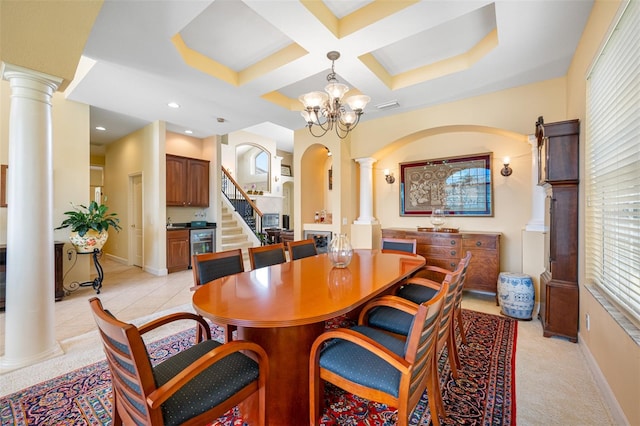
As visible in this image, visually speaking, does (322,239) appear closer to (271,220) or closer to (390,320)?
(390,320)

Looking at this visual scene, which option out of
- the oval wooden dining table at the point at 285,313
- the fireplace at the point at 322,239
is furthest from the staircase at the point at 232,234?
the oval wooden dining table at the point at 285,313

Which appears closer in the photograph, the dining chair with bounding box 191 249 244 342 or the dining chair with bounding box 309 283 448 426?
the dining chair with bounding box 309 283 448 426

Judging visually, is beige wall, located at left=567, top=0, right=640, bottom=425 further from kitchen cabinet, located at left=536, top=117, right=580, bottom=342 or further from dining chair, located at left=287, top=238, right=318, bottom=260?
dining chair, located at left=287, top=238, right=318, bottom=260

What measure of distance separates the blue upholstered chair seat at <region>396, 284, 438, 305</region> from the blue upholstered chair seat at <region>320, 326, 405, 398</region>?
880mm

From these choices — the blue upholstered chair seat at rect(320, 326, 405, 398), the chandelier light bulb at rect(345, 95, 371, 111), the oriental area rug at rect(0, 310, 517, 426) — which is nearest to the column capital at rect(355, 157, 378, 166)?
the chandelier light bulb at rect(345, 95, 371, 111)

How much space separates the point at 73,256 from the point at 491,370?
5736mm

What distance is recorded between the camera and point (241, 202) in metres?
8.62

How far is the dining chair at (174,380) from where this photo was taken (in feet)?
3.26

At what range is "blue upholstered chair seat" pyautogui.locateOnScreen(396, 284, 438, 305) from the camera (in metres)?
2.40

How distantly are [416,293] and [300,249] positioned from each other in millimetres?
1341

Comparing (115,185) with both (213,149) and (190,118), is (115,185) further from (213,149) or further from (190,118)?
(190,118)

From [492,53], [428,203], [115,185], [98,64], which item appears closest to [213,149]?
[115,185]

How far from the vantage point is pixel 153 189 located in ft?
17.6

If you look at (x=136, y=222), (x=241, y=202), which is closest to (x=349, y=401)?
(x=136, y=222)
